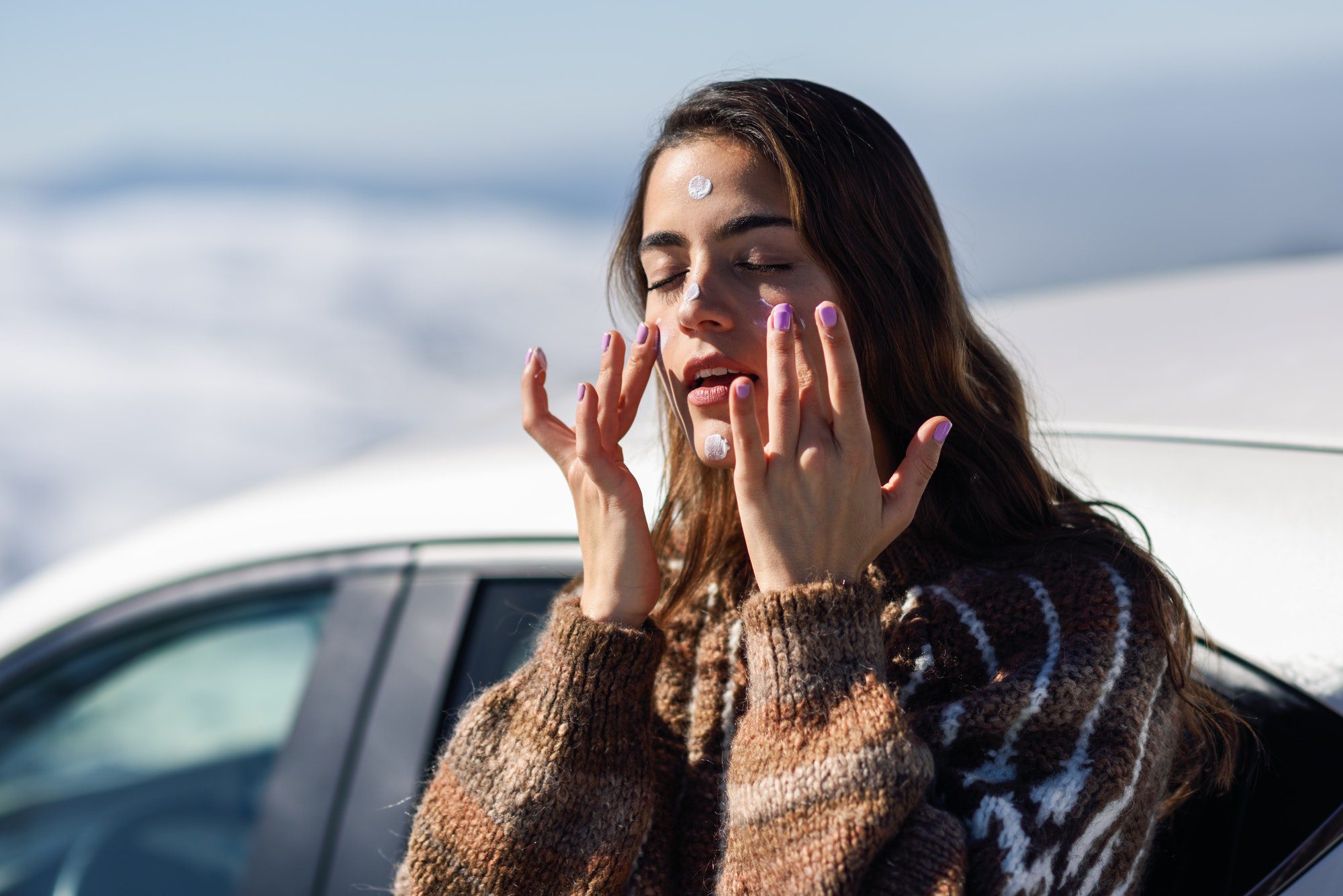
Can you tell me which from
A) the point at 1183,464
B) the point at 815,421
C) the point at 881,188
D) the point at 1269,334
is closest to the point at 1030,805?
the point at 815,421

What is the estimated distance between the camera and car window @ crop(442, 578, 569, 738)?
2047 millimetres

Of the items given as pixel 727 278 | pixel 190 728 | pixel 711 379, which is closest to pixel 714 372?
pixel 711 379

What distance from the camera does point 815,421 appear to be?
1.47 m

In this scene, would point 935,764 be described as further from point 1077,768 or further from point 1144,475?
point 1144,475

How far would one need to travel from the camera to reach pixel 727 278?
1.60 meters

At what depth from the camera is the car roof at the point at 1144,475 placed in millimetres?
1561

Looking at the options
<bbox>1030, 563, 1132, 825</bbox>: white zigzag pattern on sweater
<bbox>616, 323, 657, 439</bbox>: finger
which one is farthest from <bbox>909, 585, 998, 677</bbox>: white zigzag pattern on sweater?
<bbox>616, 323, 657, 439</bbox>: finger

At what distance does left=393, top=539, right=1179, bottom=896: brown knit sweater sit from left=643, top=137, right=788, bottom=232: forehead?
1.63ft

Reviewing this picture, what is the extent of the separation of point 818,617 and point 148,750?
1880 millimetres

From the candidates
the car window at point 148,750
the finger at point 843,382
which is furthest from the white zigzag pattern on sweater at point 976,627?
the car window at point 148,750

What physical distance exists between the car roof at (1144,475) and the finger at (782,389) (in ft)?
1.72

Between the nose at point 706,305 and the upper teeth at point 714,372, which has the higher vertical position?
the nose at point 706,305

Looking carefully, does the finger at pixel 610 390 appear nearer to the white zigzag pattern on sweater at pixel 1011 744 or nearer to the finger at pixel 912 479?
the finger at pixel 912 479

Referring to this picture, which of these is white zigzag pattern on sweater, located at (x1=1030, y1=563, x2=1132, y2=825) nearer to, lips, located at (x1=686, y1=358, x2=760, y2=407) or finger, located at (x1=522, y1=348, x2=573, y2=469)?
lips, located at (x1=686, y1=358, x2=760, y2=407)
